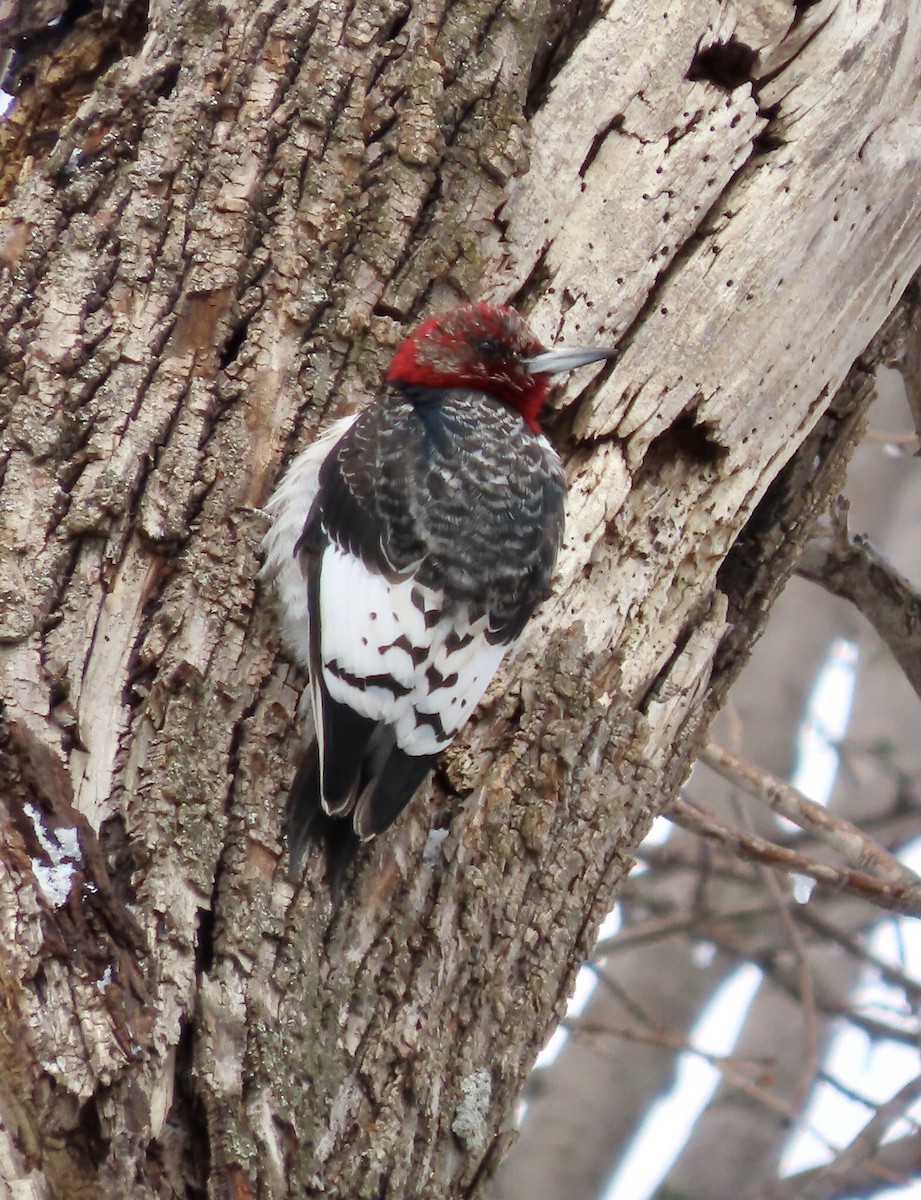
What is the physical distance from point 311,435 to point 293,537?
20 centimetres

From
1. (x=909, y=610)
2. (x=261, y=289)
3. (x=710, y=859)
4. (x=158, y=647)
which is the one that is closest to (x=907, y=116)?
(x=909, y=610)

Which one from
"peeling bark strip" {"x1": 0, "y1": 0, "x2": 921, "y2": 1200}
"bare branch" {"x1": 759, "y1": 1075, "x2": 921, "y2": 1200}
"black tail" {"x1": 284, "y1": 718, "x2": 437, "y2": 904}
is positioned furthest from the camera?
"bare branch" {"x1": 759, "y1": 1075, "x2": 921, "y2": 1200}

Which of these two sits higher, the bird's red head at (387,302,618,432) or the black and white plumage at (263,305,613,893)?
the bird's red head at (387,302,618,432)

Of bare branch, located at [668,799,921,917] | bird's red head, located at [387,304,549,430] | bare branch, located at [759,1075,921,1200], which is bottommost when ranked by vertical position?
bare branch, located at [759,1075,921,1200]

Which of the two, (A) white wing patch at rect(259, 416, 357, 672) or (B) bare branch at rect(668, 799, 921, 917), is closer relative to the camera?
(A) white wing patch at rect(259, 416, 357, 672)

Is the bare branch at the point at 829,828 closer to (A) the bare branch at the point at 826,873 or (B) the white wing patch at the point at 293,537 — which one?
(A) the bare branch at the point at 826,873

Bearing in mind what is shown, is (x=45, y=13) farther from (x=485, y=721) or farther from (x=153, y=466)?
(x=485, y=721)

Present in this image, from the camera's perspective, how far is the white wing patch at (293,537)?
2480mm

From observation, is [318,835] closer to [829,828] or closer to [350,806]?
[350,806]

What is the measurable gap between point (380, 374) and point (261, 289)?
292 millimetres

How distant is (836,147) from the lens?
9.61 feet

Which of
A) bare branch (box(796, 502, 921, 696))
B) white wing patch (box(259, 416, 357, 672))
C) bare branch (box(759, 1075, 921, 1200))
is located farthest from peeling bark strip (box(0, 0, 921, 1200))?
bare branch (box(759, 1075, 921, 1200))

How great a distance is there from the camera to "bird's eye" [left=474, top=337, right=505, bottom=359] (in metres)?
2.78

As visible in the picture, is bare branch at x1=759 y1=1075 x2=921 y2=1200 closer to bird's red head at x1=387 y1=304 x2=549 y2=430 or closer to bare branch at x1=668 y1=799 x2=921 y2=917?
bare branch at x1=668 y1=799 x2=921 y2=917
